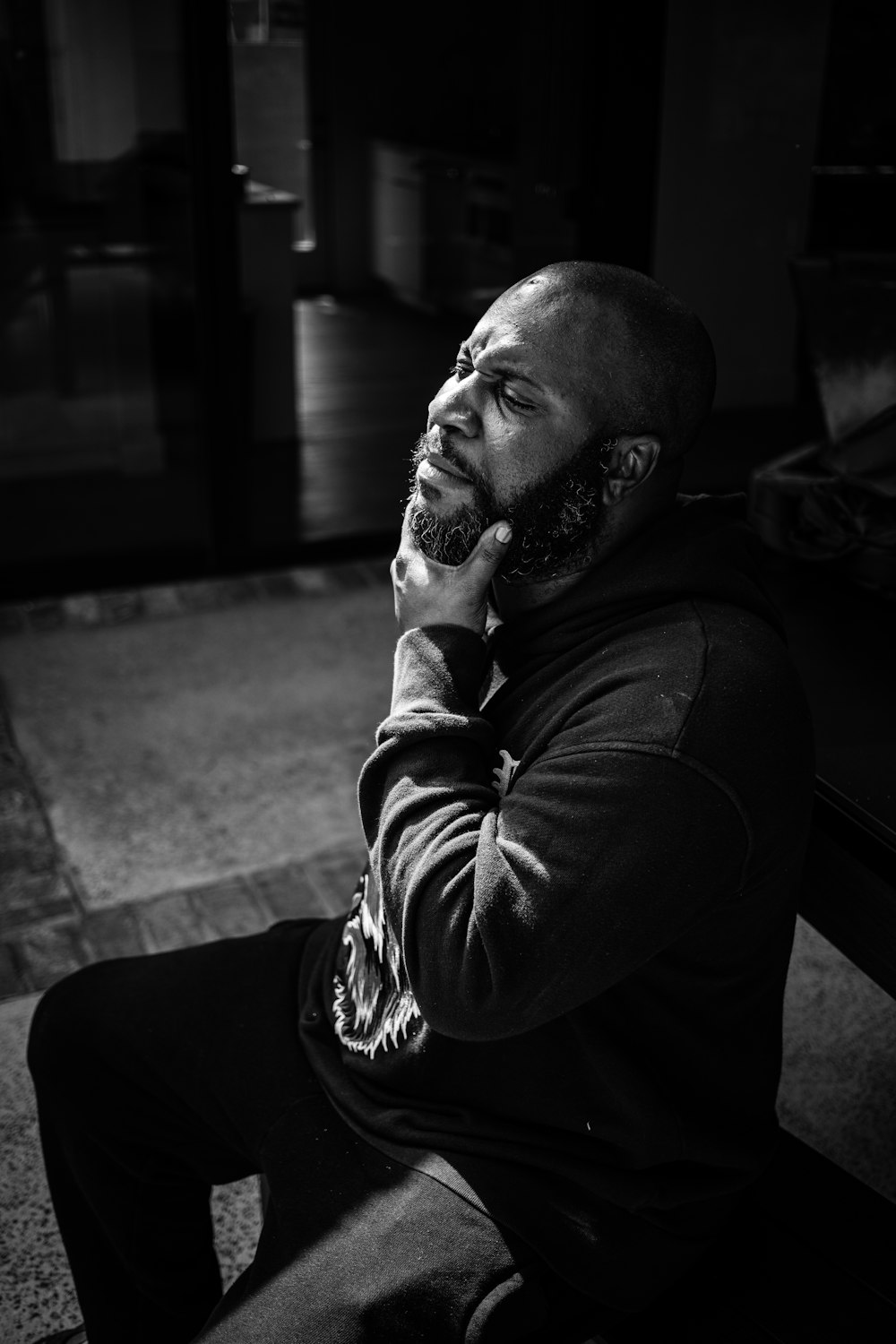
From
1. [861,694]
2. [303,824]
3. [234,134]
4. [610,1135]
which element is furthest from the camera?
[234,134]

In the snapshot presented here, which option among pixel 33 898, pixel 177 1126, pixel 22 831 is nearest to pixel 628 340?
pixel 177 1126

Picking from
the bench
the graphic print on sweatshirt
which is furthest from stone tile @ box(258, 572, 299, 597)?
the bench

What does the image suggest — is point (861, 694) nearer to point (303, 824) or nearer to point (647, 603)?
point (647, 603)

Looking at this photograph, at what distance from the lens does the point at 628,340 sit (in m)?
1.34

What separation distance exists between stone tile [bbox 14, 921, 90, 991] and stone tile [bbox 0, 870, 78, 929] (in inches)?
1.7

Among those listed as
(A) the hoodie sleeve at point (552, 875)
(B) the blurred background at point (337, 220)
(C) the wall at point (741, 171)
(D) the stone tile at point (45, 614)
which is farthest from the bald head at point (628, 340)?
(C) the wall at point (741, 171)

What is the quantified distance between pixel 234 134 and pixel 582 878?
3.61 meters

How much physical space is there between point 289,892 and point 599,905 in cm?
175

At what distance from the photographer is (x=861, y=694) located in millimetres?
1772

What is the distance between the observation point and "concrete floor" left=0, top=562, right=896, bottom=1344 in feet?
7.29

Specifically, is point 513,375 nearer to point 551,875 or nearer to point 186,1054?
point 551,875

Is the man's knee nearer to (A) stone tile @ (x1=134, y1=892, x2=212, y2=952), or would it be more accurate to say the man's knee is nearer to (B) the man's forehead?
(B) the man's forehead

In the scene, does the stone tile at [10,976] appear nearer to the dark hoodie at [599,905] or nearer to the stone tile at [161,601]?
the dark hoodie at [599,905]

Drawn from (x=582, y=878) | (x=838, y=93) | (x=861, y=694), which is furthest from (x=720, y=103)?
(x=582, y=878)
